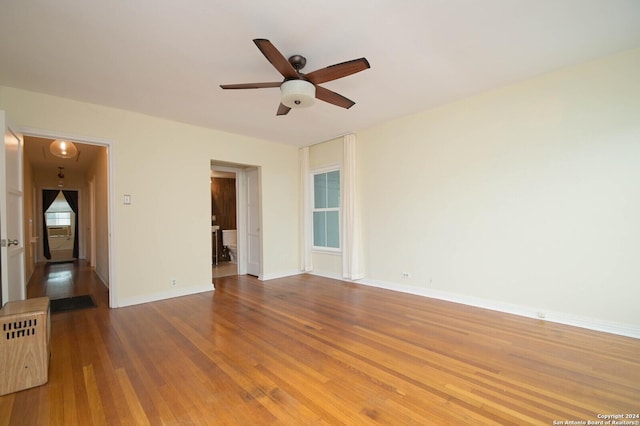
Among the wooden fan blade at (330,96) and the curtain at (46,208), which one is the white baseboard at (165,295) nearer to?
the wooden fan blade at (330,96)

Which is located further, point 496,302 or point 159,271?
point 159,271

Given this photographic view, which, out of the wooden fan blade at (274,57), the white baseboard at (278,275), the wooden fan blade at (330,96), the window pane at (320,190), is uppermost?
the wooden fan blade at (274,57)

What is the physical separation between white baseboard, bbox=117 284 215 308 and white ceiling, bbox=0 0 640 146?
2741 mm

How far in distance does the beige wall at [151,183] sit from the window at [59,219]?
7918 millimetres

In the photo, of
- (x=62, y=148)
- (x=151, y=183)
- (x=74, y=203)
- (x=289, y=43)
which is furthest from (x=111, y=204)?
(x=74, y=203)

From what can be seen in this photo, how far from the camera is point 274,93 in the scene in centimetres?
343

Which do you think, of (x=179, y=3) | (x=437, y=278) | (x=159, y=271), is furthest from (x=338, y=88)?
(x=159, y=271)

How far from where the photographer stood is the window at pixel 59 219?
9.12m

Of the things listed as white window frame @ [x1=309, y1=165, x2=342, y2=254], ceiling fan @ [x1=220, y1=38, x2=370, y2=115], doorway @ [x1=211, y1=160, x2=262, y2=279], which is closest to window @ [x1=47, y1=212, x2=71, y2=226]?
doorway @ [x1=211, y1=160, x2=262, y2=279]

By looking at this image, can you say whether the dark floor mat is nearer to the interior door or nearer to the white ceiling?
the interior door

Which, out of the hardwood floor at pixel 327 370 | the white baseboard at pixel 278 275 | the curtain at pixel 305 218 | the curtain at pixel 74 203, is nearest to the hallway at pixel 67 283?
the hardwood floor at pixel 327 370

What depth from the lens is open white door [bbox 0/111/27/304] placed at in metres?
2.44

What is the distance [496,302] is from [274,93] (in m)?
3.87

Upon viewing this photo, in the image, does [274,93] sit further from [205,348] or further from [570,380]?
[570,380]
